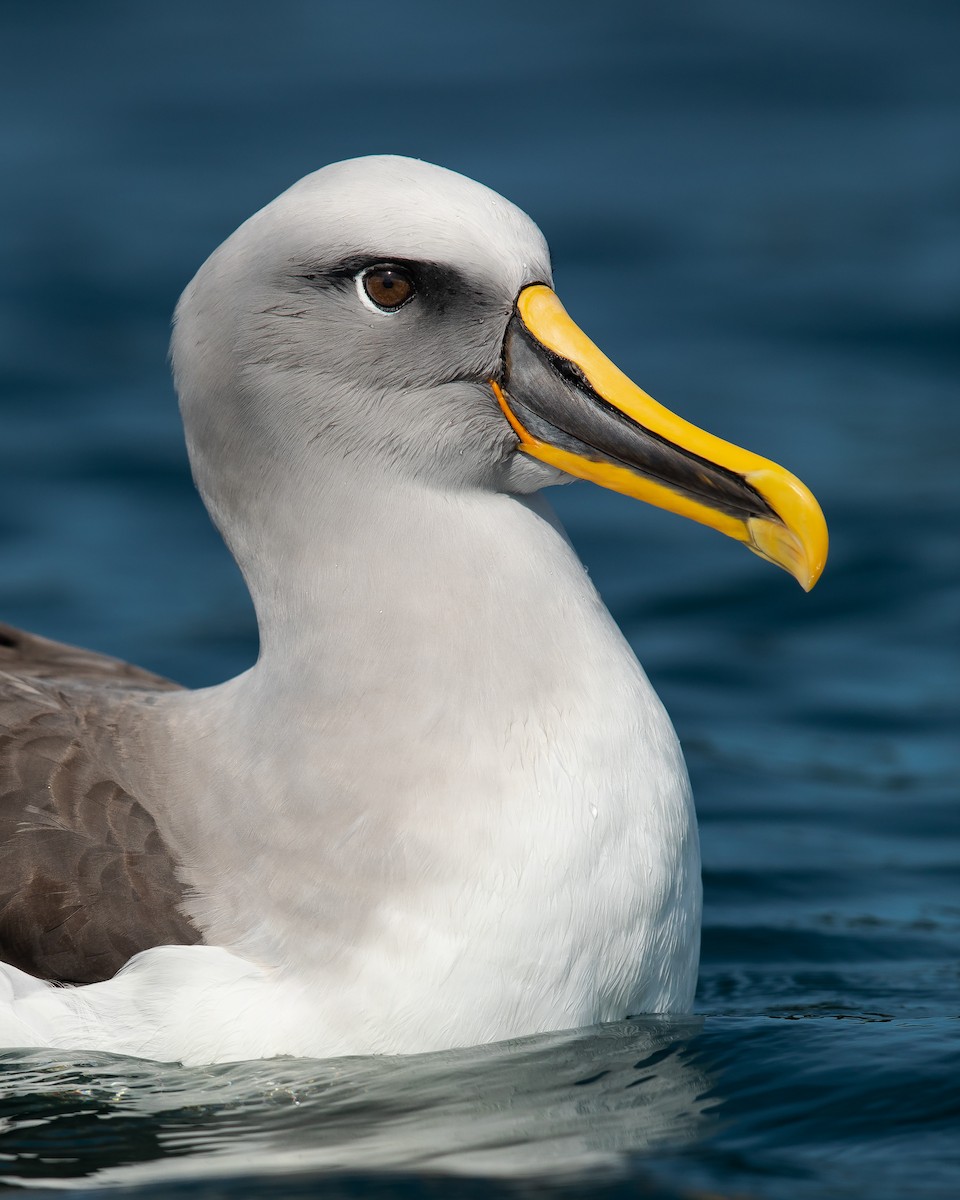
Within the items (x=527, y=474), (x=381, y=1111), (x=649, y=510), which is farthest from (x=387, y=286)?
(x=649, y=510)

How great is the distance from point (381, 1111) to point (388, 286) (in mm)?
1888

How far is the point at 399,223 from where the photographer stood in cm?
465

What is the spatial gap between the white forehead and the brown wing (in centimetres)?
137

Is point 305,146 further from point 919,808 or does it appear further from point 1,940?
point 1,940

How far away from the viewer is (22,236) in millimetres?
12812

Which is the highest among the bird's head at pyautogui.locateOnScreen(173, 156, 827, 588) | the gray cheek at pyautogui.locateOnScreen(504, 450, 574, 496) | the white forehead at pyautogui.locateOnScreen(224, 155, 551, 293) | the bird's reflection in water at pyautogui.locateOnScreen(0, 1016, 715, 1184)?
the white forehead at pyautogui.locateOnScreen(224, 155, 551, 293)

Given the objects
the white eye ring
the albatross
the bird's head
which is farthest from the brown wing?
the white eye ring

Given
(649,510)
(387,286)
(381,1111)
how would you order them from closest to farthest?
(381,1111), (387,286), (649,510)

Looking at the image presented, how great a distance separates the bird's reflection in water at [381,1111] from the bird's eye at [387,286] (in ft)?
5.72

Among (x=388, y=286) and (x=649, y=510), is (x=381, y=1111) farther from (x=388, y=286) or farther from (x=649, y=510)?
(x=649, y=510)

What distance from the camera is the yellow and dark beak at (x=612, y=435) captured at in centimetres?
473

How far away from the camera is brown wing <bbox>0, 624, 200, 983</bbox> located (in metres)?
4.83

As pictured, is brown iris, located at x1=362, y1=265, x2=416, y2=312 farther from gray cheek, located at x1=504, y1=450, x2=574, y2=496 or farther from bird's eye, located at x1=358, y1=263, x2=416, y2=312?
gray cheek, located at x1=504, y1=450, x2=574, y2=496

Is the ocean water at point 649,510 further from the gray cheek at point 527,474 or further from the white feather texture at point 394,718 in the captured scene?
the gray cheek at point 527,474
